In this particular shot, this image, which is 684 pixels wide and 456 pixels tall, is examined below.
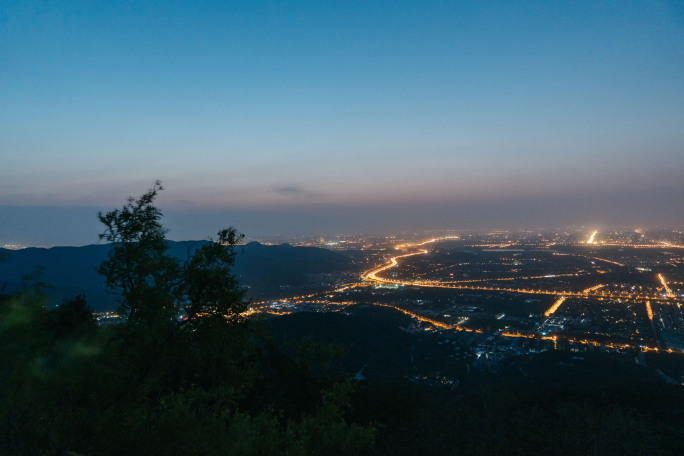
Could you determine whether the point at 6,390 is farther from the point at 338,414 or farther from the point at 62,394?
the point at 338,414

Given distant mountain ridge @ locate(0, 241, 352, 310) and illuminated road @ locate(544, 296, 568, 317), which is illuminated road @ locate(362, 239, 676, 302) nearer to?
illuminated road @ locate(544, 296, 568, 317)

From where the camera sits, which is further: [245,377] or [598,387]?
[598,387]

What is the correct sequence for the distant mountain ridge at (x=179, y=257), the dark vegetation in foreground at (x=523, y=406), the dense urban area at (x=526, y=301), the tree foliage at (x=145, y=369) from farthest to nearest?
the distant mountain ridge at (x=179, y=257) < the dense urban area at (x=526, y=301) < the dark vegetation in foreground at (x=523, y=406) < the tree foliage at (x=145, y=369)

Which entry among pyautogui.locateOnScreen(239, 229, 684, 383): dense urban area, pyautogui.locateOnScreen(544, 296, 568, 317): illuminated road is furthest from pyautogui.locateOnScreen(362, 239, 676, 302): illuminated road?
pyautogui.locateOnScreen(544, 296, 568, 317): illuminated road

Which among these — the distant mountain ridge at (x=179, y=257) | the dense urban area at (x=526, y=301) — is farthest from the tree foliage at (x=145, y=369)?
the dense urban area at (x=526, y=301)

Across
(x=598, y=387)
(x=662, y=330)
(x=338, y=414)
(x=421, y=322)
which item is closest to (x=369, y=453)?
(x=338, y=414)

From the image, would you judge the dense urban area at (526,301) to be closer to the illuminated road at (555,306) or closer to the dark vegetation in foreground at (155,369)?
the illuminated road at (555,306)

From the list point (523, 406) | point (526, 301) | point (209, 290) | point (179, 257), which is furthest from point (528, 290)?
point (209, 290)

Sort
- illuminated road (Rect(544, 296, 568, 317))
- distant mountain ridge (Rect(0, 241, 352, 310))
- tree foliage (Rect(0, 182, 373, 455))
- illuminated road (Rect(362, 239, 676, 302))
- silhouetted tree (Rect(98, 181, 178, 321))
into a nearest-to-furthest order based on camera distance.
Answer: tree foliage (Rect(0, 182, 373, 455))
silhouetted tree (Rect(98, 181, 178, 321))
illuminated road (Rect(544, 296, 568, 317))
distant mountain ridge (Rect(0, 241, 352, 310))
illuminated road (Rect(362, 239, 676, 302))
